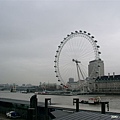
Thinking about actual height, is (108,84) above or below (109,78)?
below

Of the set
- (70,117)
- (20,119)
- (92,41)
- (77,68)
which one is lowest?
(20,119)

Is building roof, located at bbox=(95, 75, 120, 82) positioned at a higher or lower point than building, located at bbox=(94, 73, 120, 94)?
higher

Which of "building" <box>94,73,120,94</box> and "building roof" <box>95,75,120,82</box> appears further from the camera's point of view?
"building roof" <box>95,75,120,82</box>

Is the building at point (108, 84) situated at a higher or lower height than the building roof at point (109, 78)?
lower

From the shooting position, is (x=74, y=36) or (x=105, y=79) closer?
(x=74, y=36)

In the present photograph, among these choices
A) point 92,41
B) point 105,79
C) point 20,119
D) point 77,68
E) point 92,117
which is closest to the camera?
point 92,117

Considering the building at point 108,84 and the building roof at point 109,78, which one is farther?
the building roof at point 109,78

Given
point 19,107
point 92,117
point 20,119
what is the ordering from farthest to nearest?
point 19,107 → point 20,119 → point 92,117

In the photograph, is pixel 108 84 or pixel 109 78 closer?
pixel 108 84

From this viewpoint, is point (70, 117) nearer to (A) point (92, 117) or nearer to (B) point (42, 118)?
(A) point (92, 117)

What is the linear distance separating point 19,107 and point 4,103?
8.27 meters

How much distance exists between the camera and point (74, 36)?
3972cm

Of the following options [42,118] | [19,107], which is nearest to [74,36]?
[19,107]

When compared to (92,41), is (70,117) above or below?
below
